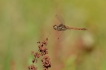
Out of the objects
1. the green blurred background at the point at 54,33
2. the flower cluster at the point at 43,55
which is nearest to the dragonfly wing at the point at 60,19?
the green blurred background at the point at 54,33

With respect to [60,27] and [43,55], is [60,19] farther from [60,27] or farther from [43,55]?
[43,55]

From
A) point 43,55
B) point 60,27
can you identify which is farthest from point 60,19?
point 43,55

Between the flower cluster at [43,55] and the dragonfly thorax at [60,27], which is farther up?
the dragonfly thorax at [60,27]

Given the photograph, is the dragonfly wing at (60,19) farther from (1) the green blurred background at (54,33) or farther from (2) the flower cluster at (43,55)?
(2) the flower cluster at (43,55)

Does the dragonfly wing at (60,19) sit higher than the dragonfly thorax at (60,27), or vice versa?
the dragonfly wing at (60,19)

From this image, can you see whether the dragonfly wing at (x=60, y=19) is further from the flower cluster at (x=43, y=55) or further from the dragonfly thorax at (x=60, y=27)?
the flower cluster at (x=43, y=55)

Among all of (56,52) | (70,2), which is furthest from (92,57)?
(70,2)

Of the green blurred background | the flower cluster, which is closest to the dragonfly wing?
the green blurred background

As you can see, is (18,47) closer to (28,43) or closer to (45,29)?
(28,43)

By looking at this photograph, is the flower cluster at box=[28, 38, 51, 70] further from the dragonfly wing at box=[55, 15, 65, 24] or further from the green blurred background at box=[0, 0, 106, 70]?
the dragonfly wing at box=[55, 15, 65, 24]

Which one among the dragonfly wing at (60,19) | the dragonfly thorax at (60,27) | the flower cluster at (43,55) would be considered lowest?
the flower cluster at (43,55)
